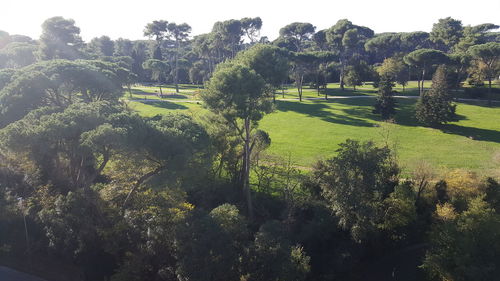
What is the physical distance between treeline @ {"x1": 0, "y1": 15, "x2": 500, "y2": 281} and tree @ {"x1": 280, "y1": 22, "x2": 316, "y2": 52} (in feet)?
259

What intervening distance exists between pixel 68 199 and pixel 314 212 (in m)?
14.8

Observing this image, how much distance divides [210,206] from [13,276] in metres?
12.1

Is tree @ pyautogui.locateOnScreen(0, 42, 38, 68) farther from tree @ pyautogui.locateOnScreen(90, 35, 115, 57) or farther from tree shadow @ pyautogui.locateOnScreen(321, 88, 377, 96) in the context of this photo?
tree shadow @ pyautogui.locateOnScreen(321, 88, 377, 96)

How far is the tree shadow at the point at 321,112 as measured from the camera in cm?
4897

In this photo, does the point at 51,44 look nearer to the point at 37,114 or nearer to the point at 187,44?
the point at 37,114

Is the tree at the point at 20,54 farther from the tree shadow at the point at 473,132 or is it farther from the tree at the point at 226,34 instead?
the tree shadow at the point at 473,132

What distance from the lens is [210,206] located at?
24.2 metres

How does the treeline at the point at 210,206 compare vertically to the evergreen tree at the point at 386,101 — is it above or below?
below

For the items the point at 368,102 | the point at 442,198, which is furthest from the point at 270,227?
the point at 368,102

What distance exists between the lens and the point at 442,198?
23797 millimetres

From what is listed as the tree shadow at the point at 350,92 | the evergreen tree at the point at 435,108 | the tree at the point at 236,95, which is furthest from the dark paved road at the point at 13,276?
the tree shadow at the point at 350,92

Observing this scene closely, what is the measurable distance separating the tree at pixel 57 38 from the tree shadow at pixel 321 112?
40.3 metres

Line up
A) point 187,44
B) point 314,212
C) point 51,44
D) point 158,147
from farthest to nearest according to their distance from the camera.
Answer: point 187,44 → point 51,44 → point 314,212 → point 158,147

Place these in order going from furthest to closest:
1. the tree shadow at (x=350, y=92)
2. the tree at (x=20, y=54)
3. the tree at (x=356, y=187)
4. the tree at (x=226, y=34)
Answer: the tree at (x=226, y=34)
the tree shadow at (x=350, y=92)
the tree at (x=20, y=54)
the tree at (x=356, y=187)
